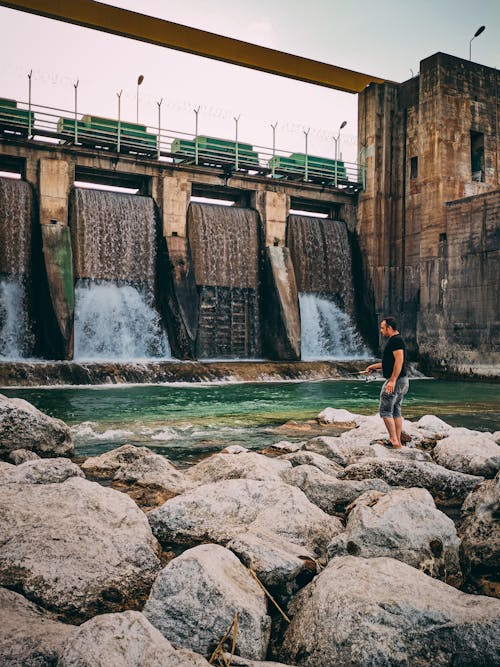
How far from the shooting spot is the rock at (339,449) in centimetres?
677

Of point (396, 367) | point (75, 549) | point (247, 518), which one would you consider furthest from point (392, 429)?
point (75, 549)

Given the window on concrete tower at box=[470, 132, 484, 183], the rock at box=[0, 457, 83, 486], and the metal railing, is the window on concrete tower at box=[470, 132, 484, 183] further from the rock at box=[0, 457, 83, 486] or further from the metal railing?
the rock at box=[0, 457, 83, 486]

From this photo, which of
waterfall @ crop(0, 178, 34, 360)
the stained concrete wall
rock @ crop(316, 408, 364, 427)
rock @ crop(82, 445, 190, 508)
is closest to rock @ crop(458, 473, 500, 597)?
rock @ crop(82, 445, 190, 508)

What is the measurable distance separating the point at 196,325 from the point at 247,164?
23.5ft

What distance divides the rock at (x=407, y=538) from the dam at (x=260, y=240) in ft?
51.3

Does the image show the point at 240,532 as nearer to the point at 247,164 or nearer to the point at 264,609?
the point at 264,609

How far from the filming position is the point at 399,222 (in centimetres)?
2653

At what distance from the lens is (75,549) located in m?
3.47

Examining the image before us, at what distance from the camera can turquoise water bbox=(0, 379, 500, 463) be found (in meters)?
9.22

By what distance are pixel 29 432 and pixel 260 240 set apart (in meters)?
18.2

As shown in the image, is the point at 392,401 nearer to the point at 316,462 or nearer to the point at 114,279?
the point at 316,462

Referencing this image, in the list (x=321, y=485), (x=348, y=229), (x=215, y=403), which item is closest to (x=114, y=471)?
(x=321, y=485)

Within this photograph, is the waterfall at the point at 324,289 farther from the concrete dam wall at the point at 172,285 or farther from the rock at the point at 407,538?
the rock at the point at 407,538

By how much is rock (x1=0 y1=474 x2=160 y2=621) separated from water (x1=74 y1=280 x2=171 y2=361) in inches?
630
